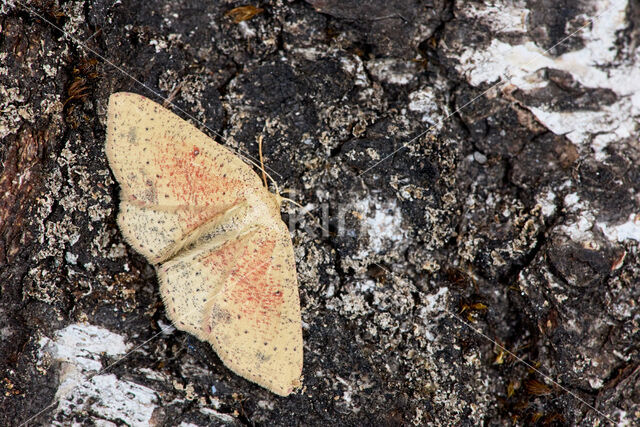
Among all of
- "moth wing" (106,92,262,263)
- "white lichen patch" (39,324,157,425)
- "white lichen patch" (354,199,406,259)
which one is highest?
"moth wing" (106,92,262,263)

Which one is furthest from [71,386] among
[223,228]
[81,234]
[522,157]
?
[522,157]

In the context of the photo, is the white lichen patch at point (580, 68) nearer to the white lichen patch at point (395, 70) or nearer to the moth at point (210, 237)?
the white lichen patch at point (395, 70)

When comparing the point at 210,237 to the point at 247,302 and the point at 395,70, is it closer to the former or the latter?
the point at 247,302

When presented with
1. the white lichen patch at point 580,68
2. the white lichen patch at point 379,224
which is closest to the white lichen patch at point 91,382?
the white lichen patch at point 379,224

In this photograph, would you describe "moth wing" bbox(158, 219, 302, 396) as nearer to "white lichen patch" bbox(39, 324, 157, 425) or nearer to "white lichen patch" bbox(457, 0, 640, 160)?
"white lichen patch" bbox(39, 324, 157, 425)

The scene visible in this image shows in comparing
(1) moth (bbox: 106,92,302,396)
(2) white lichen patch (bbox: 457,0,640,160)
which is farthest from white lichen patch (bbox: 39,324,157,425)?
(2) white lichen patch (bbox: 457,0,640,160)

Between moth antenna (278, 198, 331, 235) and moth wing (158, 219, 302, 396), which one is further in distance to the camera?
moth antenna (278, 198, 331, 235)
